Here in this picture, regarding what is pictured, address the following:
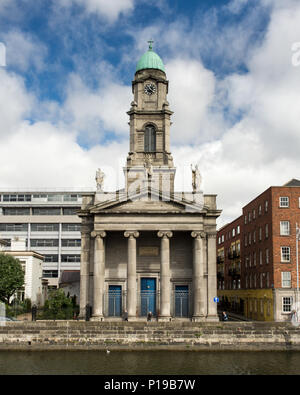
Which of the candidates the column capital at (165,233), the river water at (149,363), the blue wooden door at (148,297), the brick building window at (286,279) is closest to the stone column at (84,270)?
the blue wooden door at (148,297)

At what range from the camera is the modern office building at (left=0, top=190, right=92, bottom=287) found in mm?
88938

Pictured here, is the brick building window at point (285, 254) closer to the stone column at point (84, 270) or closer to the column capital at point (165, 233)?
the column capital at point (165, 233)

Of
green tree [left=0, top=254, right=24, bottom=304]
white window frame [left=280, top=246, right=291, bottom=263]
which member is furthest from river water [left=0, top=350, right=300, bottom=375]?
green tree [left=0, top=254, right=24, bottom=304]

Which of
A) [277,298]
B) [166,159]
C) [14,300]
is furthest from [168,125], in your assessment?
[14,300]

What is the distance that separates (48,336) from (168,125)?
2832 cm

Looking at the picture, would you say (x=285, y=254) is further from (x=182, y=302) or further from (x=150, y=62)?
(x=150, y=62)

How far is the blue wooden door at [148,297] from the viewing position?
152 ft

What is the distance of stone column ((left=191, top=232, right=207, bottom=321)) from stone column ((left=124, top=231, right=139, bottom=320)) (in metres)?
5.98

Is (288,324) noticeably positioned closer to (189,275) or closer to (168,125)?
(189,275)

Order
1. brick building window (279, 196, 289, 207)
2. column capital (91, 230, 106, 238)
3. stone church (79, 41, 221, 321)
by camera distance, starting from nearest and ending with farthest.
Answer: stone church (79, 41, 221, 321), column capital (91, 230, 106, 238), brick building window (279, 196, 289, 207)

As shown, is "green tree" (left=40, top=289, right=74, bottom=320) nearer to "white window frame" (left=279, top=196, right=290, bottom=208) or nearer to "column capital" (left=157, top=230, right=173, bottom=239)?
"column capital" (left=157, top=230, right=173, bottom=239)

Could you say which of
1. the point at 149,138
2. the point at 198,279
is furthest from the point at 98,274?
the point at 149,138

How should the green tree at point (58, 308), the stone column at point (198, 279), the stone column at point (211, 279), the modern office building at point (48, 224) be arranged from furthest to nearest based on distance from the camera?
1. the modern office building at point (48, 224)
2. the stone column at point (211, 279)
3. the stone column at point (198, 279)
4. the green tree at point (58, 308)

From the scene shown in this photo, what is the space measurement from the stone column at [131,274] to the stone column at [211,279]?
7.59 metres
